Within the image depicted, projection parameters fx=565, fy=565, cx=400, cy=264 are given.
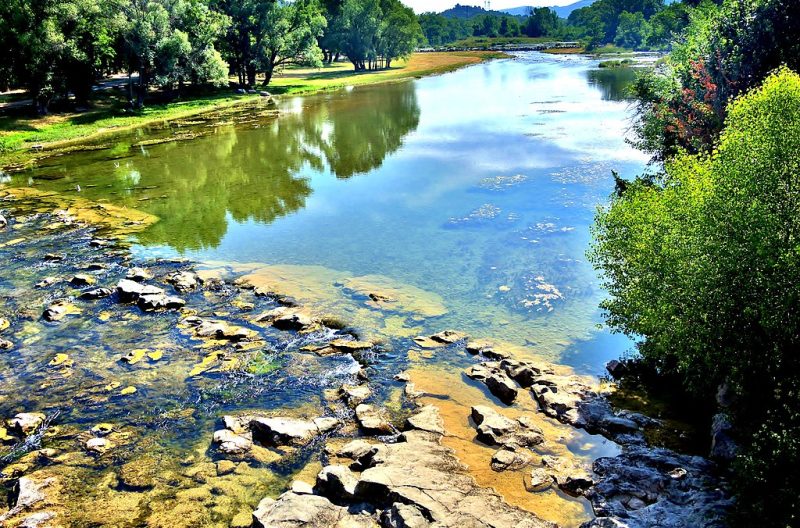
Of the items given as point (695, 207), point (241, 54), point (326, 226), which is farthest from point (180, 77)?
point (695, 207)

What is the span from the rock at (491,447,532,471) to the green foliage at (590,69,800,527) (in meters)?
4.76

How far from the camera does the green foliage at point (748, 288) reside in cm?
1156

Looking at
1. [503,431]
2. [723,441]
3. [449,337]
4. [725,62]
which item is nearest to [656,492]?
[723,441]

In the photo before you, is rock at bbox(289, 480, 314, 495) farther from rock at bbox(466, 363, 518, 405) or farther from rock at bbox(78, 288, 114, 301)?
rock at bbox(78, 288, 114, 301)

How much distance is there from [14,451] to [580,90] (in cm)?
8870

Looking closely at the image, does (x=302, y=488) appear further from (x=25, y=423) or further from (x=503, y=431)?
(x=25, y=423)

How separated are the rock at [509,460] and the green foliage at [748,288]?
4.76 meters

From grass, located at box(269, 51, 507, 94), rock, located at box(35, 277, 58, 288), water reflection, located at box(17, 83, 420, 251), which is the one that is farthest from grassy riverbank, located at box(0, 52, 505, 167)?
rock, located at box(35, 277, 58, 288)

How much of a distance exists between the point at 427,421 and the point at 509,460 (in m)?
2.68

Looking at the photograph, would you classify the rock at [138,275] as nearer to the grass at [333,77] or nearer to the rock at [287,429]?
the rock at [287,429]

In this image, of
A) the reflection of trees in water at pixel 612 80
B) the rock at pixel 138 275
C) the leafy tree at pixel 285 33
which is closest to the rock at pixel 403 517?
the rock at pixel 138 275

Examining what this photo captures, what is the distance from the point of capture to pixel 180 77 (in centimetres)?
7769

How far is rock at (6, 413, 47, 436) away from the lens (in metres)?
15.9

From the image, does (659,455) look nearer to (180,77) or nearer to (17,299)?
(17,299)
